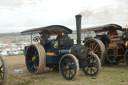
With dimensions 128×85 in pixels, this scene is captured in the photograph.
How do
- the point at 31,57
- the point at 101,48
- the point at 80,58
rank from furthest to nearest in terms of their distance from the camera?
1. the point at 101,48
2. the point at 31,57
3. the point at 80,58

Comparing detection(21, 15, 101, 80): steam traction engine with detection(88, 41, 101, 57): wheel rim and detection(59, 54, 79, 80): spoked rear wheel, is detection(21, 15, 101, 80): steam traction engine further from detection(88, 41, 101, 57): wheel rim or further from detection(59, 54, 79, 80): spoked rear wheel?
detection(88, 41, 101, 57): wheel rim

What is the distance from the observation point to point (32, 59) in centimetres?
655

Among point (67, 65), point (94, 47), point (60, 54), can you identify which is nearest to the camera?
point (67, 65)

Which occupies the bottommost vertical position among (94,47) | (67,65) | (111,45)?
(67,65)

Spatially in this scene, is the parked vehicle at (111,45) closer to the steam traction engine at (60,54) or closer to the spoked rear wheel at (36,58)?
the steam traction engine at (60,54)

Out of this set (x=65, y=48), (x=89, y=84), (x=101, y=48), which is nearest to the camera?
(x=89, y=84)

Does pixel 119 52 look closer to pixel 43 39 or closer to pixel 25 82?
pixel 43 39

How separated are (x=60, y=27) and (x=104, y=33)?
3.40 m

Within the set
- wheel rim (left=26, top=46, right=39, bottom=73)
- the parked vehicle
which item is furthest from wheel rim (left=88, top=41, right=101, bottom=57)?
wheel rim (left=26, top=46, right=39, bottom=73)

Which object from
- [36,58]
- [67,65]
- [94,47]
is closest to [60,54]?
[67,65]

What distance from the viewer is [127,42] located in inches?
285

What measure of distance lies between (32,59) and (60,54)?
51.1 inches

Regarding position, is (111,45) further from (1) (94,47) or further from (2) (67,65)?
(2) (67,65)

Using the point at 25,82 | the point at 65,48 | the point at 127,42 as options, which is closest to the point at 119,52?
the point at 127,42
